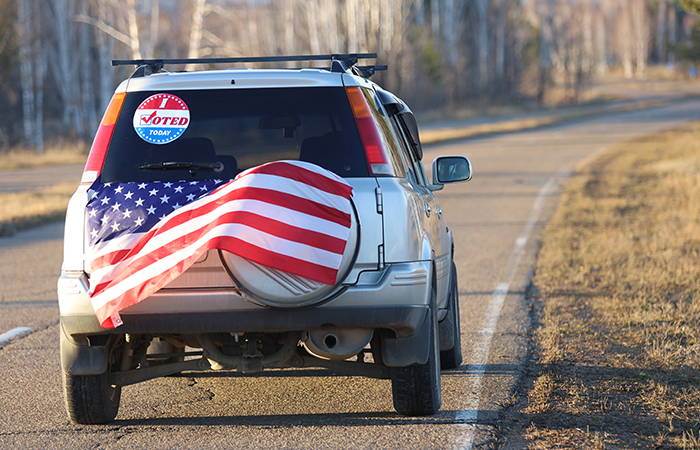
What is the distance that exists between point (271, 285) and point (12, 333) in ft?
13.4

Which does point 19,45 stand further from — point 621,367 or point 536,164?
point 621,367

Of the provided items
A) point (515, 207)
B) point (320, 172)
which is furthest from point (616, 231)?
point (320, 172)

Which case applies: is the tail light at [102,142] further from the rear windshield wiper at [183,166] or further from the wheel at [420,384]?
the wheel at [420,384]

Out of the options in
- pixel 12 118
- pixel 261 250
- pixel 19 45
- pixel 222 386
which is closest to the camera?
pixel 261 250

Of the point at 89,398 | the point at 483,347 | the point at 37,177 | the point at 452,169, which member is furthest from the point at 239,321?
the point at 37,177

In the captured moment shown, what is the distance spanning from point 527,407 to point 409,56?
54.2 metres

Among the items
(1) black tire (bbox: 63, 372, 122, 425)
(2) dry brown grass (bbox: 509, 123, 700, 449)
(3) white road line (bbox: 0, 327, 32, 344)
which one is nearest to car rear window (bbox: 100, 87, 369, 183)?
(1) black tire (bbox: 63, 372, 122, 425)

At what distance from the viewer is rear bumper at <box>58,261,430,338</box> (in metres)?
3.93

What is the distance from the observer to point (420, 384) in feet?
14.5

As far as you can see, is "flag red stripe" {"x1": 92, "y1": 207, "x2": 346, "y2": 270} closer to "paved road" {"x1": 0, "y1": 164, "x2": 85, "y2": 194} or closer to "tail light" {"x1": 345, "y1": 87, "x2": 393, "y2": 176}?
"tail light" {"x1": 345, "y1": 87, "x2": 393, "y2": 176}

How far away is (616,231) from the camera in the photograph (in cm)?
1220

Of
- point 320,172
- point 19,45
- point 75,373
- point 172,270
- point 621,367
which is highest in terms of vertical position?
point 19,45

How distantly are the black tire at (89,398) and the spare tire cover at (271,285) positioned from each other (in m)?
1.06

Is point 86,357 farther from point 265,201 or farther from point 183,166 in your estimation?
point 265,201
